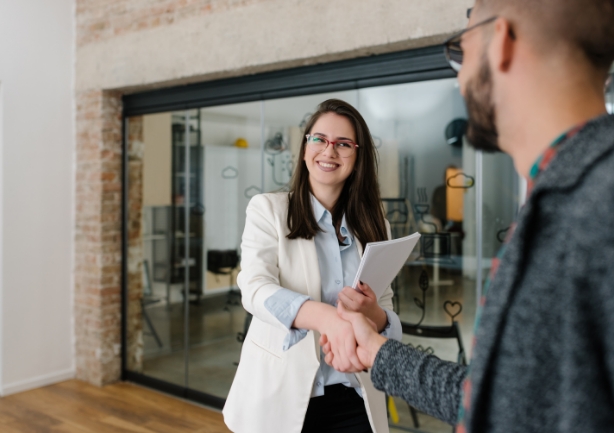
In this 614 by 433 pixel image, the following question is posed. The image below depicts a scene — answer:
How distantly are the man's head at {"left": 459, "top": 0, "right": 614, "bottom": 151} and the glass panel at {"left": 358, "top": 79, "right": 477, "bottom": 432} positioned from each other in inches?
90.7

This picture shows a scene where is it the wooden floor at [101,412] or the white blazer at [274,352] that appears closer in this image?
the white blazer at [274,352]

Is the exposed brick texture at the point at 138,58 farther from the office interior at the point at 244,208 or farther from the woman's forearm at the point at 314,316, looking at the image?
the woman's forearm at the point at 314,316

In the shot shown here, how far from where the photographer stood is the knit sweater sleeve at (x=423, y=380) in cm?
103

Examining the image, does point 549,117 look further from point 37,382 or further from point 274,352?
point 37,382

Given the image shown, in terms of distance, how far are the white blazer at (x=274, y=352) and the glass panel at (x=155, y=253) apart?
2.66 metres

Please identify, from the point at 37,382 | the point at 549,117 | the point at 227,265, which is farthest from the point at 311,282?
the point at 37,382

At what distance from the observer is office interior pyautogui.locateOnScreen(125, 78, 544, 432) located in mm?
3115

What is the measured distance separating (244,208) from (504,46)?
3.34m

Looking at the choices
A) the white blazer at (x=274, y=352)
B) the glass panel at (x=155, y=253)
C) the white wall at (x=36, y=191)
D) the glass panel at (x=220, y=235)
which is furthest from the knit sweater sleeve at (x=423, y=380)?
the white wall at (x=36, y=191)

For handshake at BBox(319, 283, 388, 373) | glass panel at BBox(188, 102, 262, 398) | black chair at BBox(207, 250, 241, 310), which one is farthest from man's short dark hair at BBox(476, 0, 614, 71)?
black chair at BBox(207, 250, 241, 310)

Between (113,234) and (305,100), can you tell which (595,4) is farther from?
(113,234)

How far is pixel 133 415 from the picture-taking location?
399 centimetres

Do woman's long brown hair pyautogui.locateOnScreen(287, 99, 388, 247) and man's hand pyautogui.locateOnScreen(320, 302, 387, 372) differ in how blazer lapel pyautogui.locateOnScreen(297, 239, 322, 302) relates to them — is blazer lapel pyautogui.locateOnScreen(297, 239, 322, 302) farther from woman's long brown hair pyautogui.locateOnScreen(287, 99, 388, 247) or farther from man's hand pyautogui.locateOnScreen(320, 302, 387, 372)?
man's hand pyautogui.locateOnScreen(320, 302, 387, 372)

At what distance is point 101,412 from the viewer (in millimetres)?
4039
